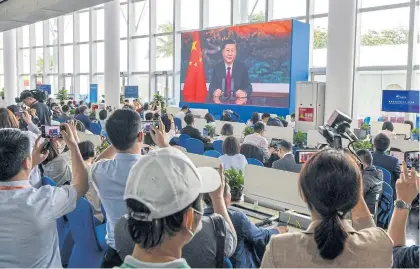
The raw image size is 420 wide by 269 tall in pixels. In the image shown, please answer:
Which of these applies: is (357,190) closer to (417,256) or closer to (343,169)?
(343,169)

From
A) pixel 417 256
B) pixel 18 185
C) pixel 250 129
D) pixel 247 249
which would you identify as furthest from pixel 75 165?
pixel 250 129

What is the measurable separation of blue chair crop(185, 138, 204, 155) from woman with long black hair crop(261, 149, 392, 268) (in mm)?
5908

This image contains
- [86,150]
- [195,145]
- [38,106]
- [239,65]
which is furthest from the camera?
[239,65]

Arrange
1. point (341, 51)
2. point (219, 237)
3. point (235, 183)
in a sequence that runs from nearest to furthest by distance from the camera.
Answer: point (219, 237)
point (235, 183)
point (341, 51)

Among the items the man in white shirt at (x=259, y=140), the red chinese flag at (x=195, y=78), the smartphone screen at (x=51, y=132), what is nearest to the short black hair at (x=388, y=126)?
the man in white shirt at (x=259, y=140)

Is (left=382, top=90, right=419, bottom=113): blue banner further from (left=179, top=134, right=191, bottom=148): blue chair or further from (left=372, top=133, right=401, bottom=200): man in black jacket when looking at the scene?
(left=179, top=134, right=191, bottom=148): blue chair

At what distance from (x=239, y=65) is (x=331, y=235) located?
40.7ft

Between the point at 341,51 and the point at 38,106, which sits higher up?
the point at 341,51

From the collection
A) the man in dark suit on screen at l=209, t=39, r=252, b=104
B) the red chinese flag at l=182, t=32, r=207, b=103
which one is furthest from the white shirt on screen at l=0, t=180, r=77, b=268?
the red chinese flag at l=182, t=32, r=207, b=103

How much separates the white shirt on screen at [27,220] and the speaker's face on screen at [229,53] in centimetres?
1204

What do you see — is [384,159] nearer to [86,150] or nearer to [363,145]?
[363,145]

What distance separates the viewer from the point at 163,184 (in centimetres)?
113

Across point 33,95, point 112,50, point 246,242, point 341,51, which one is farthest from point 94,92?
point 246,242

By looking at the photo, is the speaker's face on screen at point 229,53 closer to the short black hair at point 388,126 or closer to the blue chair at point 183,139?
the short black hair at point 388,126
